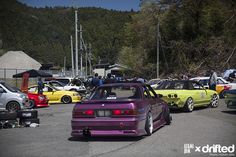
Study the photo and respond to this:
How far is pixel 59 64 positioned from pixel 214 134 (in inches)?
5128

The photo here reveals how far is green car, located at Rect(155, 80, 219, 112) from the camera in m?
16.8

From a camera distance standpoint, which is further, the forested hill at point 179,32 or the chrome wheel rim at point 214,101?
the forested hill at point 179,32

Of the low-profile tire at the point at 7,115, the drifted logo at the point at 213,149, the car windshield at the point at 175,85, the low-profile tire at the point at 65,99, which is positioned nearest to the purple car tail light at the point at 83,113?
the drifted logo at the point at 213,149

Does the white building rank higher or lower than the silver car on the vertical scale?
higher

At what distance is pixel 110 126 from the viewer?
10008mm

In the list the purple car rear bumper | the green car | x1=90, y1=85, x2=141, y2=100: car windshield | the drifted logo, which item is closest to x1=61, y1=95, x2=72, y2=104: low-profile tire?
the green car

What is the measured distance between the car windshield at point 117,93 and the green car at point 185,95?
501 cm

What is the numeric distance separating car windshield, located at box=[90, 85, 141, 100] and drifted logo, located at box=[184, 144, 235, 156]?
7.93 ft

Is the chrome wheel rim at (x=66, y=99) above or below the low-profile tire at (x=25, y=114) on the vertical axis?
below

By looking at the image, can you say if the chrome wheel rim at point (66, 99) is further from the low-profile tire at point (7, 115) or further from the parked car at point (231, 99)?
the low-profile tire at point (7, 115)

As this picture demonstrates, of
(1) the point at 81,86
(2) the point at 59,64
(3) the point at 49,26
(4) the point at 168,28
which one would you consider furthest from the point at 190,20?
(2) the point at 59,64

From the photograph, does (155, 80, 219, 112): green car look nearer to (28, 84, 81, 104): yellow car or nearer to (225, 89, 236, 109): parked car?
(225, 89, 236, 109): parked car

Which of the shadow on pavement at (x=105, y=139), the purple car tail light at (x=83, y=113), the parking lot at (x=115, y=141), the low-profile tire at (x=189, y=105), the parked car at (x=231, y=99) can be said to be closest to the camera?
the parking lot at (x=115, y=141)

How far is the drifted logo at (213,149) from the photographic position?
8.26 m
